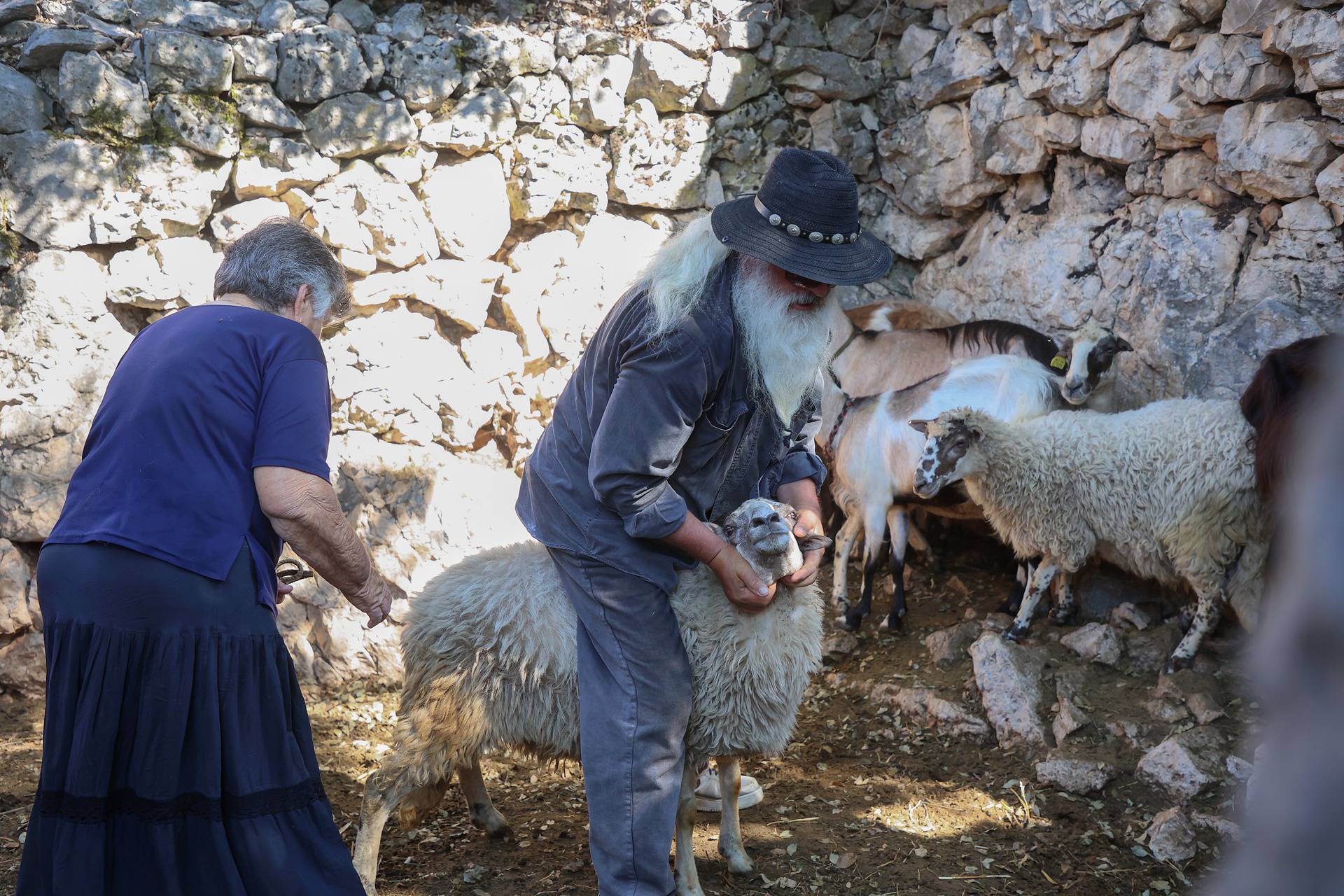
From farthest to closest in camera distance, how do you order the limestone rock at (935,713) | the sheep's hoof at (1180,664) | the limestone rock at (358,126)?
the limestone rock at (358,126)
the sheep's hoof at (1180,664)
the limestone rock at (935,713)

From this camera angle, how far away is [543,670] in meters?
3.07

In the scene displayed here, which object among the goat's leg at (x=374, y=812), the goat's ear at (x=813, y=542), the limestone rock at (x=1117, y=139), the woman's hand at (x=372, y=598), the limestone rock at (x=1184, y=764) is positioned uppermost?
the limestone rock at (x=1117, y=139)

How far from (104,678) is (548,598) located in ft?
4.15

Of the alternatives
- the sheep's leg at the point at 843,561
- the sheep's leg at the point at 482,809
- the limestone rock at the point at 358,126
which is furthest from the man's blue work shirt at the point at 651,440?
the limestone rock at the point at 358,126

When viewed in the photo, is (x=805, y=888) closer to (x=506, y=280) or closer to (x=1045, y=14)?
(x=506, y=280)

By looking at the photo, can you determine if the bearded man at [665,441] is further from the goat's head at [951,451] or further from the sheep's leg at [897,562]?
the sheep's leg at [897,562]

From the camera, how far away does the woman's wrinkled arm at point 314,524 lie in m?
2.31

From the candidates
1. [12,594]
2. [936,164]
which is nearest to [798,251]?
[936,164]

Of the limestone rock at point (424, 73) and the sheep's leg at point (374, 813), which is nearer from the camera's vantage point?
the sheep's leg at point (374, 813)

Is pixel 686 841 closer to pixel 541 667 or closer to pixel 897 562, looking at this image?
pixel 541 667

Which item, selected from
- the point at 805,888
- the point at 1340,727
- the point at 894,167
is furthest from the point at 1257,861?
the point at 894,167

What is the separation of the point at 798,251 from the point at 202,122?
14.4 ft

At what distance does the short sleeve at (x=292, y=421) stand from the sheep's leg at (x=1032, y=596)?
12.9ft

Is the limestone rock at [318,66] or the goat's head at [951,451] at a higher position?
the limestone rock at [318,66]
